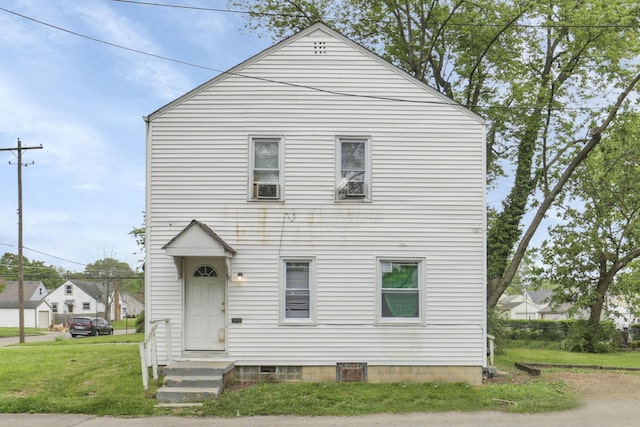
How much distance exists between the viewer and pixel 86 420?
8.62m

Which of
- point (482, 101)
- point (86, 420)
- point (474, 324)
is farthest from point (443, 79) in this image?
point (86, 420)

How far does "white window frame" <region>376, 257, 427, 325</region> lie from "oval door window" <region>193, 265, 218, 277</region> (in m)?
3.65

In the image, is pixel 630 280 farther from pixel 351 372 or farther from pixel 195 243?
pixel 195 243

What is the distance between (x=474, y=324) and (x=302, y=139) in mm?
5653

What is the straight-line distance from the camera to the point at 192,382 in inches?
392

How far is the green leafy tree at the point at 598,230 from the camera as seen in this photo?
23328mm

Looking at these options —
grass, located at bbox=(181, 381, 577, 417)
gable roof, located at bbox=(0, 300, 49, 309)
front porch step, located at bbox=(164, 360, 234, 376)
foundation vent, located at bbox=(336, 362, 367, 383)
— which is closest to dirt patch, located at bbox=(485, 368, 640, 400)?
grass, located at bbox=(181, 381, 577, 417)

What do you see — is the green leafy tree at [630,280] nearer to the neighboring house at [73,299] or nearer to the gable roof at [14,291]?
the neighboring house at [73,299]

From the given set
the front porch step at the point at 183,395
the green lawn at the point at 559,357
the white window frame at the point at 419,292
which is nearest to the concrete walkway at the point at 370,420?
the front porch step at the point at 183,395

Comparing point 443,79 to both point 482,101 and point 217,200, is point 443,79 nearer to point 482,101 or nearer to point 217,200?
point 482,101

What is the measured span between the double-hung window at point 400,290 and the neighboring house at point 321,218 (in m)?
0.03

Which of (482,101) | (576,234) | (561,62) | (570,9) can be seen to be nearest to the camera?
(570,9)

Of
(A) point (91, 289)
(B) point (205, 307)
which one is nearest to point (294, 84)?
(B) point (205, 307)

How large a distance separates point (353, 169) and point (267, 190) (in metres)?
2.01
